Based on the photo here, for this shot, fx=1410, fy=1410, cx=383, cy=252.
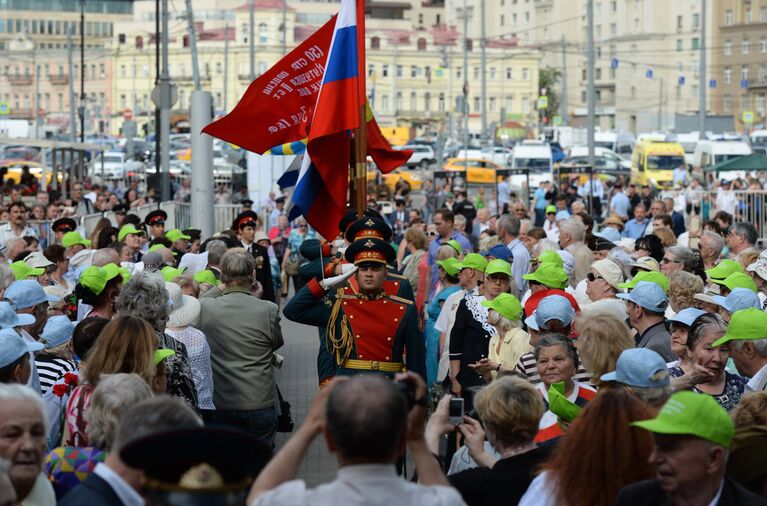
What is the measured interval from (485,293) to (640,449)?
493 cm

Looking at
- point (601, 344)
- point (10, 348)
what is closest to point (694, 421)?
point (601, 344)

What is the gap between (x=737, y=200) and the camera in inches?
1032

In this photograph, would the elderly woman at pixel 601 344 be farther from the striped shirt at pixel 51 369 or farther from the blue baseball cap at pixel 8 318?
the blue baseball cap at pixel 8 318

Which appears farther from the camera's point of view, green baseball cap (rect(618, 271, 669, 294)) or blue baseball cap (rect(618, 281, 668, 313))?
green baseball cap (rect(618, 271, 669, 294))

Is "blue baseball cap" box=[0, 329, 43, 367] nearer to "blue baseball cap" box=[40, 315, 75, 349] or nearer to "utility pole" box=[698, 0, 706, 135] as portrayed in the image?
"blue baseball cap" box=[40, 315, 75, 349]

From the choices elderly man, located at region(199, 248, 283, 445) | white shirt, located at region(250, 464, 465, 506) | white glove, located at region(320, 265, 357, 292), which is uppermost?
white glove, located at region(320, 265, 357, 292)

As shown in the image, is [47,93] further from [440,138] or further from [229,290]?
[229,290]

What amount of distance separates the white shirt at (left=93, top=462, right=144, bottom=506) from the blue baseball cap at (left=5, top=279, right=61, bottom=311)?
3835 millimetres

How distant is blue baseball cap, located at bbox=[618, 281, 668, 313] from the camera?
27.5 ft

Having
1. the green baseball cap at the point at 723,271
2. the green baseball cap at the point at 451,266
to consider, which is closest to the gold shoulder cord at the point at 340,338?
the green baseball cap at the point at 451,266

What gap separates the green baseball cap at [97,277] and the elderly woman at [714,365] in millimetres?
3447

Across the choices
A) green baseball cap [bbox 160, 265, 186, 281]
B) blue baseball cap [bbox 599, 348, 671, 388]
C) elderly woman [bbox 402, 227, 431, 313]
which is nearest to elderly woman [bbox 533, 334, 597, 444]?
blue baseball cap [bbox 599, 348, 671, 388]

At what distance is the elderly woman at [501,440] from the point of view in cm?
531

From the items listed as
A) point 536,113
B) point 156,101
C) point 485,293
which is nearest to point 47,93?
point 536,113
